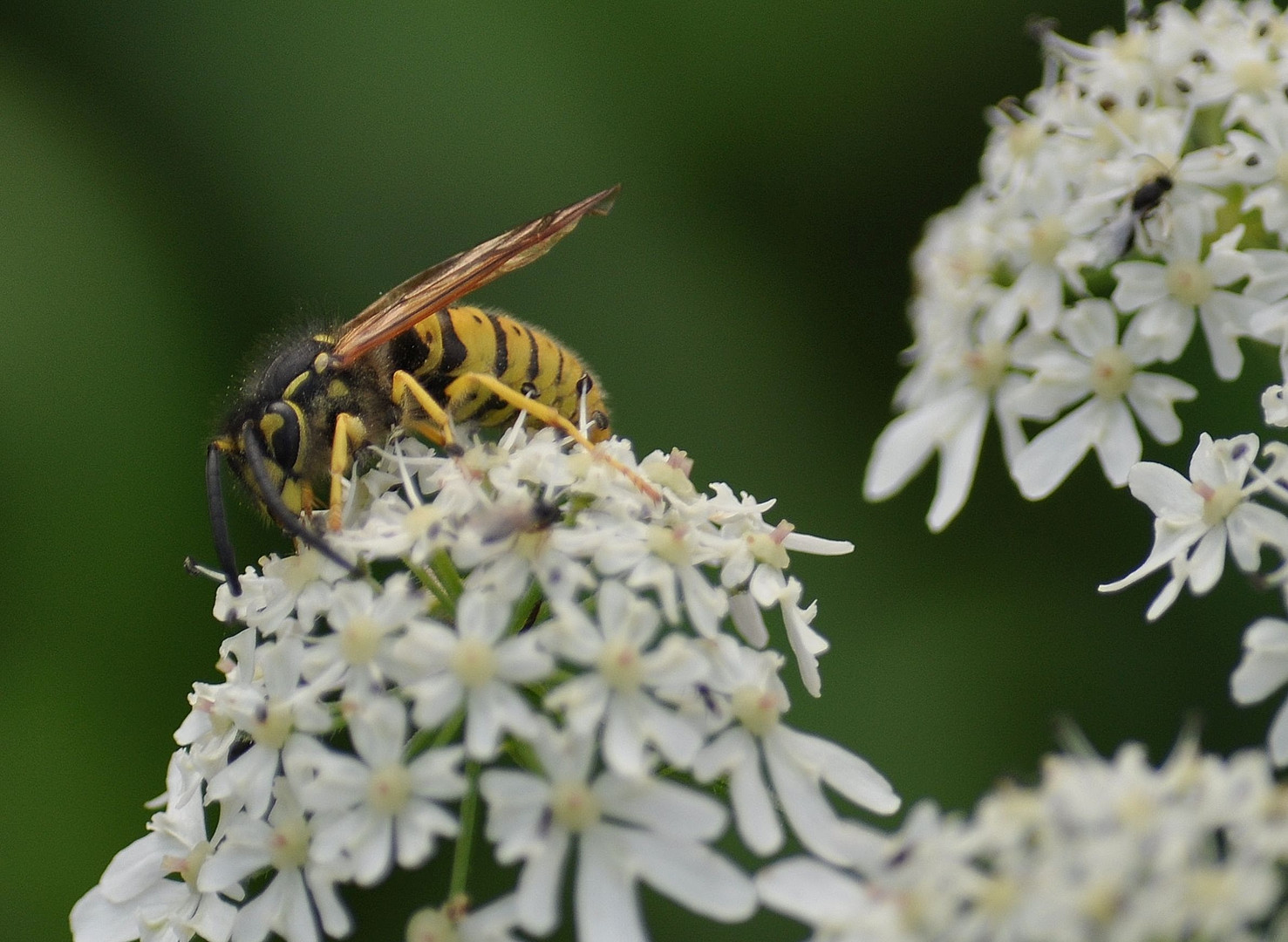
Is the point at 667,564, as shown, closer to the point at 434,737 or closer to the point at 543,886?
the point at 434,737

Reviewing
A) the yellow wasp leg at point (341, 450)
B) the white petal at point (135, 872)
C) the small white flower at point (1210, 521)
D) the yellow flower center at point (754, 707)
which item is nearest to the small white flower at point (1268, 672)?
the small white flower at point (1210, 521)

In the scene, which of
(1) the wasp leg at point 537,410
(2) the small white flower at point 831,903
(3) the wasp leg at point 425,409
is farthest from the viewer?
(3) the wasp leg at point 425,409

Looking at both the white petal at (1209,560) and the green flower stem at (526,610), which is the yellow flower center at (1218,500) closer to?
the white petal at (1209,560)

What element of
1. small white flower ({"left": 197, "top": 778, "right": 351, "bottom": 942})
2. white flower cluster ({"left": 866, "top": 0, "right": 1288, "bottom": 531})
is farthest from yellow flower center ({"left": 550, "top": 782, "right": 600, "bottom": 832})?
white flower cluster ({"left": 866, "top": 0, "right": 1288, "bottom": 531})

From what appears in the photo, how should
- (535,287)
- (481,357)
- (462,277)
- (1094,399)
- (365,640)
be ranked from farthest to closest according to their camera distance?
(535,287), (1094,399), (481,357), (462,277), (365,640)

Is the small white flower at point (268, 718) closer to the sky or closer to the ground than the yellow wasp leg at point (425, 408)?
closer to the ground

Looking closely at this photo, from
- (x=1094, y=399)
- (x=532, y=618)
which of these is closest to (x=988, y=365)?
(x=1094, y=399)
